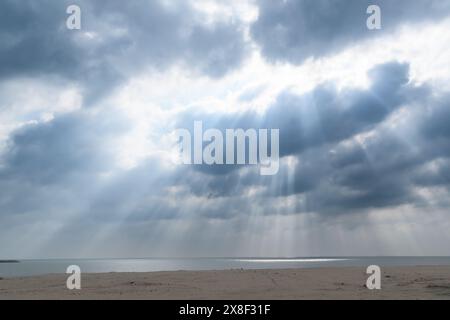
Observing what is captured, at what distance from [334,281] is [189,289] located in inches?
468

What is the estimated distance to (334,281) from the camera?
110 feet

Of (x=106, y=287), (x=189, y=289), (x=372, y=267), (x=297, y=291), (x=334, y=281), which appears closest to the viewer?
(x=297, y=291)
